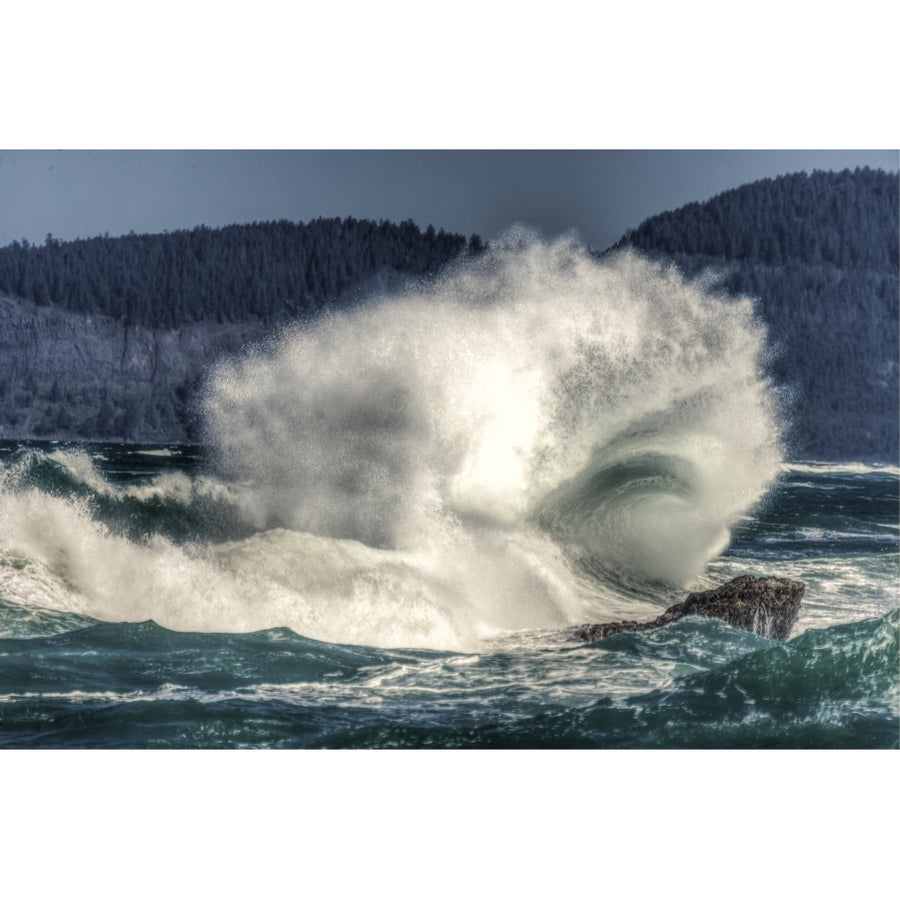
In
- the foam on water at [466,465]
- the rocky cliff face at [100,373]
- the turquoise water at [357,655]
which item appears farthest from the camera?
the rocky cliff face at [100,373]

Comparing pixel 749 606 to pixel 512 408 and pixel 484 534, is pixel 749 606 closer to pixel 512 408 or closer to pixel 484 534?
pixel 484 534

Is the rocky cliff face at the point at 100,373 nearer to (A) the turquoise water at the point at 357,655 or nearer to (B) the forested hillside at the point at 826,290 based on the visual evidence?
(A) the turquoise water at the point at 357,655

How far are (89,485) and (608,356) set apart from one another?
2911mm

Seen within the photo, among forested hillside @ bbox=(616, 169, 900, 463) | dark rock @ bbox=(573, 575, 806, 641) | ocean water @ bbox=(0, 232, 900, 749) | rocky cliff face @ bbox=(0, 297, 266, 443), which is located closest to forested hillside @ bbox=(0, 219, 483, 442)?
rocky cliff face @ bbox=(0, 297, 266, 443)

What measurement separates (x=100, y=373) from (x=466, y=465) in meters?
2.06

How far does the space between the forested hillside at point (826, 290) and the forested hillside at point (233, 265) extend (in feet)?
4.11

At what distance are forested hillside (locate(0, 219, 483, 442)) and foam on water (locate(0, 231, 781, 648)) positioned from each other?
0.53 ft

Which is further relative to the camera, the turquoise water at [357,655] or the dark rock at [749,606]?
the dark rock at [749,606]

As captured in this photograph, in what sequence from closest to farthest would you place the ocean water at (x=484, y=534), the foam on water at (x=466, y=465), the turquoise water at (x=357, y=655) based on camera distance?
the turquoise water at (x=357, y=655) → the ocean water at (x=484, y=534) → the foam on water at (x=466, y=465)

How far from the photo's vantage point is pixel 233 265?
696 centimetres

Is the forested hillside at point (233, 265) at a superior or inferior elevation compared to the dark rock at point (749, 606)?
superior

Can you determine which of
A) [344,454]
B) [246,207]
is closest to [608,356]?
[344,454]

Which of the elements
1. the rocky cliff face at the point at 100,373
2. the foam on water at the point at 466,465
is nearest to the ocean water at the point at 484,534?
the foam on water at the point at 466,465

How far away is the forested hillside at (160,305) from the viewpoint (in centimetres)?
693
